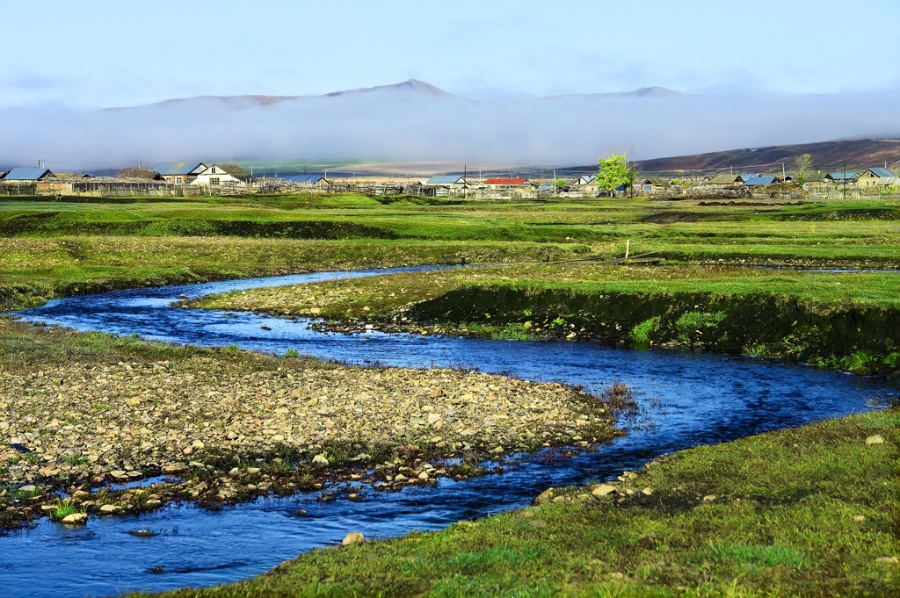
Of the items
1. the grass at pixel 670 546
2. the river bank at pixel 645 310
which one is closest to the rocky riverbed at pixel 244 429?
the grass at pixel 670 546

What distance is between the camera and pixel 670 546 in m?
13.8

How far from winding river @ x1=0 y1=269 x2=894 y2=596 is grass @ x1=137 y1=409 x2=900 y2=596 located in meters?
1.59

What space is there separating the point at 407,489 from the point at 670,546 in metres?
6.61

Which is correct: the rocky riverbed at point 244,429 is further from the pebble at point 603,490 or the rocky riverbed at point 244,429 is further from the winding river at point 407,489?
the pebble at point 603,490

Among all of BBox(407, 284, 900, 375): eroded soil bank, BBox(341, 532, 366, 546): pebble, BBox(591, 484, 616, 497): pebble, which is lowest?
BBox(407, 284, 900, 375): eroded soil bank

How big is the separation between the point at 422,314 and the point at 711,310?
1433 cm

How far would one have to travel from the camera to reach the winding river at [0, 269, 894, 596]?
14.7 meters

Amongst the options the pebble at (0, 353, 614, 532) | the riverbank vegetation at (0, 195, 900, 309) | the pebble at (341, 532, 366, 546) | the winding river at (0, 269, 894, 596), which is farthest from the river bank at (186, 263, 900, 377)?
the pebble at (341, 532, 366, 546)

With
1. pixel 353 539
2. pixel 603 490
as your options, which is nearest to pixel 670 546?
pixel 603 490

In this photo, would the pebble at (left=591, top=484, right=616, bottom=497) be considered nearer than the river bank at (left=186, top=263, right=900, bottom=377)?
Yes

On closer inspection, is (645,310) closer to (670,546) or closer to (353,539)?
(670,546)

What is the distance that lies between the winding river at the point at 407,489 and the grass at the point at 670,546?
1592 mm

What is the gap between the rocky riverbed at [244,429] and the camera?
730 inches

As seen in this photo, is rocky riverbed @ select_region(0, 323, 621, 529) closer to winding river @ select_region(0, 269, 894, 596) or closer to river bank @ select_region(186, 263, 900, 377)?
winding river @ select_region(0, 269, 894, 596)
